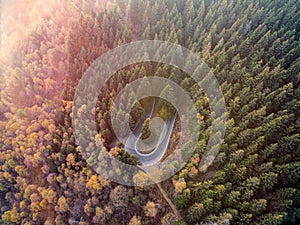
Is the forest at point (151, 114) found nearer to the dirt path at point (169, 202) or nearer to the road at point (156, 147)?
the dirt path at point (169, 202)

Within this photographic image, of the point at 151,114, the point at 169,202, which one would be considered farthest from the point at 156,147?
the point at 169,202

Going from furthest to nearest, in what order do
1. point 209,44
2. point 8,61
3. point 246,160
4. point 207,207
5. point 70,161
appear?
point 8,61 < point 209,44 < point 70,161 < point 246,160 < point 207,207

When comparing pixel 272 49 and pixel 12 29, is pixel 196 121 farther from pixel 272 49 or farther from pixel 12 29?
pixel 12 29

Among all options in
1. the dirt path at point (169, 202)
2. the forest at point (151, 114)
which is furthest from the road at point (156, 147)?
the dirt path at point (169, 202)

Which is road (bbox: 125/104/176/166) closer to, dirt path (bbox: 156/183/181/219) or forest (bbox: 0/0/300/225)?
forest (bbox: 0/0/300/225)

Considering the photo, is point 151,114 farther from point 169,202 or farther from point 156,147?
point 169,202

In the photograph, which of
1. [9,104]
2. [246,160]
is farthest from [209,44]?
[9,104]
